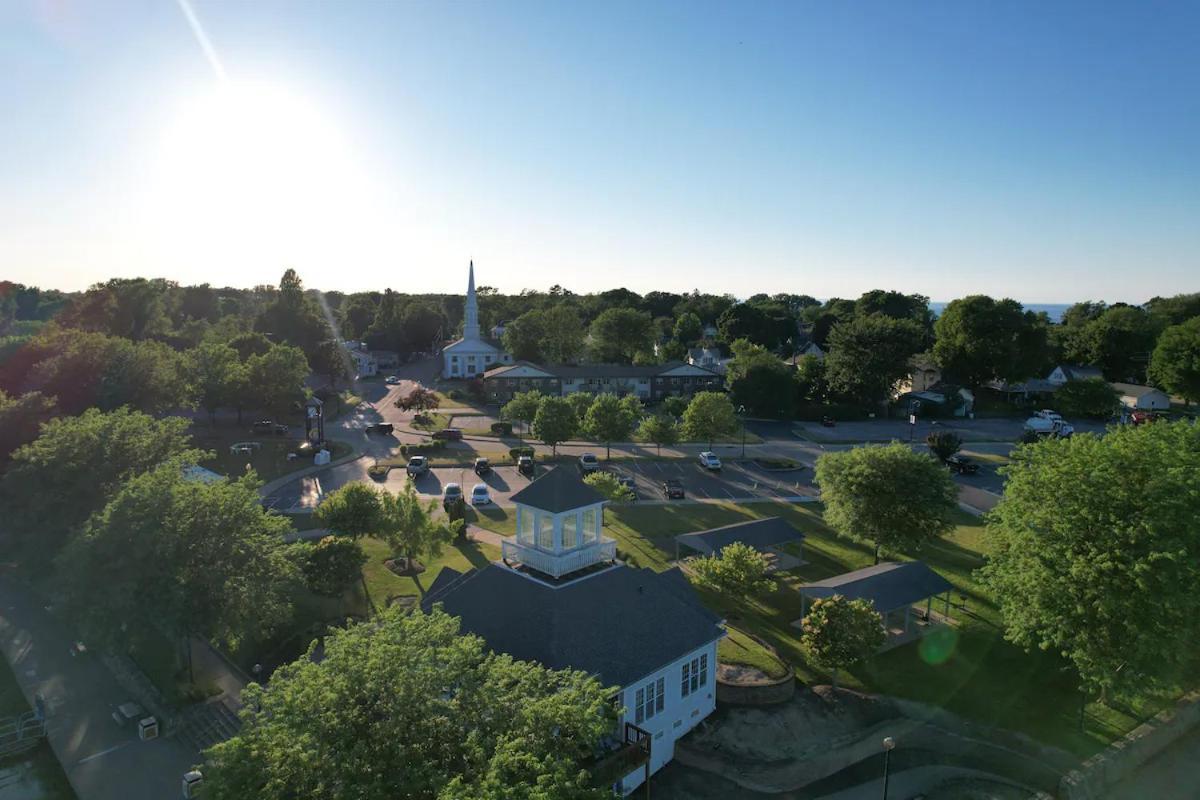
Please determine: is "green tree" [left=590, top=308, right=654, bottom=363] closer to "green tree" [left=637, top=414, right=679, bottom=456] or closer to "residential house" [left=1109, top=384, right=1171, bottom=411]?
"green tree" [left=637, top=414, right=679, bottom=456]

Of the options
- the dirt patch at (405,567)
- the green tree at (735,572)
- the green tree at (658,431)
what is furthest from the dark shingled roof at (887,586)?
the green tree at (658,431)

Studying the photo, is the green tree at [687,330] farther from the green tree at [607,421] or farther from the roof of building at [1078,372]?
the green tree at [607,421]

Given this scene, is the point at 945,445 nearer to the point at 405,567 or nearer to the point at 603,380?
the point at 603,380

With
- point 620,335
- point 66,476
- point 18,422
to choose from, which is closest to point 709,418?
point 66,476

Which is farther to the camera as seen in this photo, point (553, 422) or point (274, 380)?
point (274, 380)

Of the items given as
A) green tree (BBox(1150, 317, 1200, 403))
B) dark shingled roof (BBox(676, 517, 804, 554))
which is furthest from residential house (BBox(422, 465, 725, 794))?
green tree (BBox(1150, 317, 1200, 403))

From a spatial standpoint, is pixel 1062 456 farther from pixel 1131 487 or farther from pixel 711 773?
pixel 711 773

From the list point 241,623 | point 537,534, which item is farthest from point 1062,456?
point 241,623
